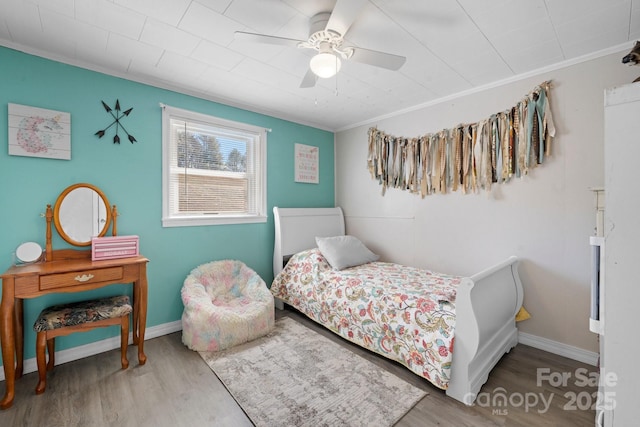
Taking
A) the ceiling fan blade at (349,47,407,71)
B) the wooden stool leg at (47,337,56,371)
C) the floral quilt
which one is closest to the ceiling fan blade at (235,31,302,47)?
the ceiling fan blade at (349,47,407,71)

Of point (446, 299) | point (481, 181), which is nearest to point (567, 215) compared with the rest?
point (481, 181)

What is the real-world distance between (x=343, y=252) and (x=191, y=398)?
1839 mm

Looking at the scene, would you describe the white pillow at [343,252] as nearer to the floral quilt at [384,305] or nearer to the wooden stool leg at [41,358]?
the floral quilt at [384,305]

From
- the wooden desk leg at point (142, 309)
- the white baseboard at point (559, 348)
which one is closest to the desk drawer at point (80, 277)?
the wooden desk leg at point (142, 309)

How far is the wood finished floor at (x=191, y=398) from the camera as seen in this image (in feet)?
5.32

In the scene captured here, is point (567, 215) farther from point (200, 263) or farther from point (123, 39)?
point (123, 39)

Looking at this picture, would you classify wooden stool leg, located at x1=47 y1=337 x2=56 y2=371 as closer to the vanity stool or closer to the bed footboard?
the vanity stool

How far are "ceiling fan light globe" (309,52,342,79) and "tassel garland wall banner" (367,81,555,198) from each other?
1732mm

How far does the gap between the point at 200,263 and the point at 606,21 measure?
371 centimetres

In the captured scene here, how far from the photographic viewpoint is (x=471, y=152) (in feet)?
9.14

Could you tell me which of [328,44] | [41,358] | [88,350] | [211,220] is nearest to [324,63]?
[328,44]

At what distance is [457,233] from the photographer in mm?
2928

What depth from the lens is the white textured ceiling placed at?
1638mm

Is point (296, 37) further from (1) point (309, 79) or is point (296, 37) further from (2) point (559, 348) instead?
(2) point (559, 348)
